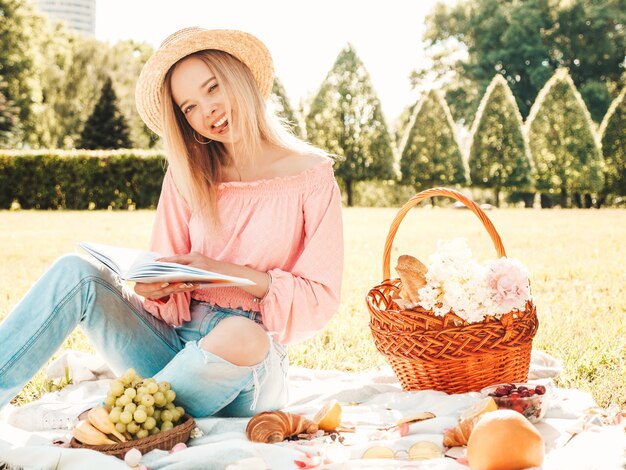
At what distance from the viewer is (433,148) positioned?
1673cm

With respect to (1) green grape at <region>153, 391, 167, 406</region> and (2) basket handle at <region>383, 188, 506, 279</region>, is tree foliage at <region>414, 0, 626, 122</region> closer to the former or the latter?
(2) basket handle at <region>383, 188, 506, 279</region>

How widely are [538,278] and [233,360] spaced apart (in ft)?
13.7

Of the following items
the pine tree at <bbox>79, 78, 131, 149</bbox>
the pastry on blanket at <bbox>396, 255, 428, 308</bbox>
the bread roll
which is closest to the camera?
the bread roll

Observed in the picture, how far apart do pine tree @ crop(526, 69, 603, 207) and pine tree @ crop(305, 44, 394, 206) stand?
3.96 m

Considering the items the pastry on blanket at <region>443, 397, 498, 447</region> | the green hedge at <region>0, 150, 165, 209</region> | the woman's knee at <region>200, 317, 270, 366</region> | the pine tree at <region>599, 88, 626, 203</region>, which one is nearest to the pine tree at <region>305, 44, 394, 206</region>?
the green hedge at <region>0, 150, 165, 209</region>

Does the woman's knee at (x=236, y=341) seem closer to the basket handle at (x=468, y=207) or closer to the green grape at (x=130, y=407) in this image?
the green grape at (x=130, y=407)

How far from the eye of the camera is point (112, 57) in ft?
106

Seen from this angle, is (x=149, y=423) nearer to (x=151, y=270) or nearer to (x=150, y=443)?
(x=150, y=443)

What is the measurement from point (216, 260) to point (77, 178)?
43.0 feet

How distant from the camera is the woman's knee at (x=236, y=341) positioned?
2229mm

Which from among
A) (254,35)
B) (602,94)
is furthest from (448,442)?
(602,94)

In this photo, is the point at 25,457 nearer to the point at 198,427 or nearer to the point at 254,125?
the point at 198,427

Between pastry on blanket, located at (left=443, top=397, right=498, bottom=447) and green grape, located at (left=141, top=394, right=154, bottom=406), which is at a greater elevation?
green grape, located at (left=141, top=394, right=154, bottom=406)

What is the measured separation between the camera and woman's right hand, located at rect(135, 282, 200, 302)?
7.38ft
